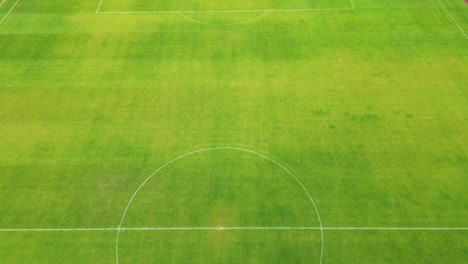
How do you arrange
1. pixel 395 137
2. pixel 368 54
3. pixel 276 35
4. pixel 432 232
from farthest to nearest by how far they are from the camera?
1. pixel 276 35
2. pixel 368 54
3. pixel 395 137
4. pixel 432 232

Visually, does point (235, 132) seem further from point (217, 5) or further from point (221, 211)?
point (217, 5)

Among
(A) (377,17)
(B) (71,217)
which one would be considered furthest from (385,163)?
(B) (71,217)

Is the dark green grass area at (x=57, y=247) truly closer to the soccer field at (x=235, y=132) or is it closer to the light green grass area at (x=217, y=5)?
the soccer field at (x=235, y=132)

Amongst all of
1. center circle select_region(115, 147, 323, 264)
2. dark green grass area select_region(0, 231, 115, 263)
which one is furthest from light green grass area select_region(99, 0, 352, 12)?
dark green grass area select_region(0, 231, 115, 263)

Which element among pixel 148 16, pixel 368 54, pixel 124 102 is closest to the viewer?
pixel 124 102

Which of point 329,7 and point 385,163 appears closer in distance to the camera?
point 385,163

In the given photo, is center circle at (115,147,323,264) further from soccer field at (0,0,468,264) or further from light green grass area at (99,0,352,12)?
light green grass area at (99,0,352,12)

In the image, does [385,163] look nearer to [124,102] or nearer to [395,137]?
[395,137]
